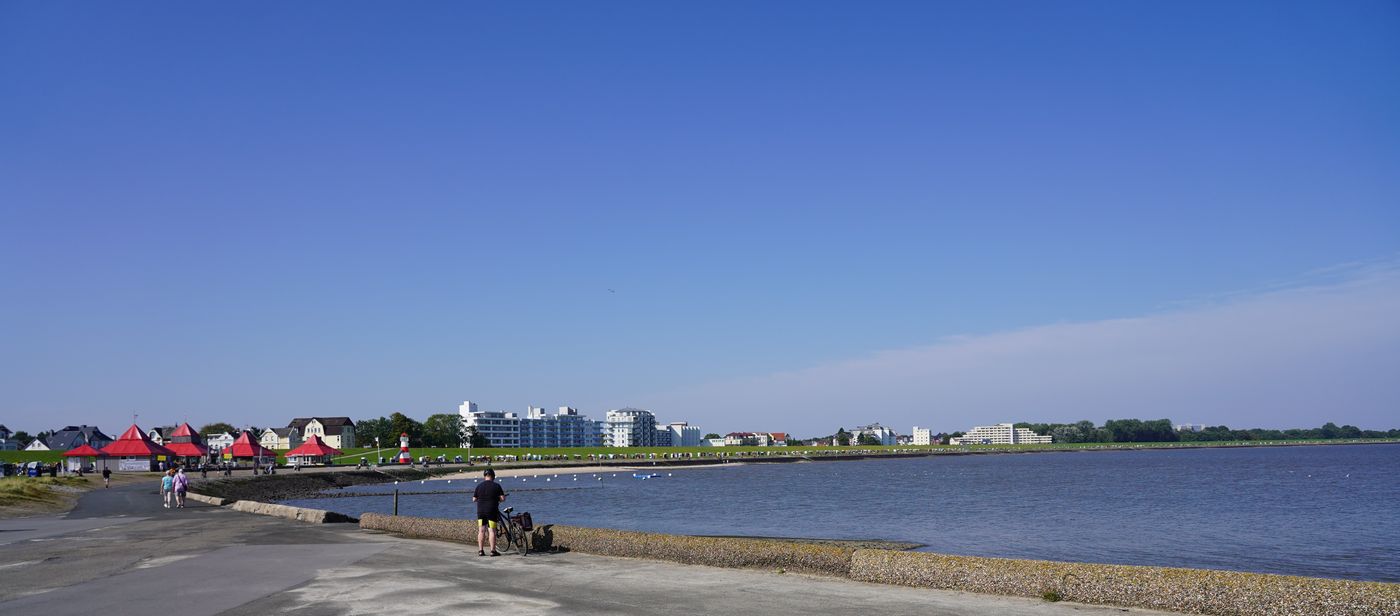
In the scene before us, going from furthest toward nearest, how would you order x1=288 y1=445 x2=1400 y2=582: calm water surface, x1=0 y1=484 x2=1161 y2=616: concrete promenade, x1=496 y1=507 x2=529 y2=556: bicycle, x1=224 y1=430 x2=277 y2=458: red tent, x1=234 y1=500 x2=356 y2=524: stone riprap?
x1=224 y1=430 x2=277 y2=458: red tent → x1=288 y1=445 x2=1400 y2=582: calm water surface → x1=234 y1=500 x2=356 y2=524: stone riprap → x1=496 y1=507 x2=529 y2=556: bicycle → x1=0 y1=484 x2=1161 y2=616: concrete promenade

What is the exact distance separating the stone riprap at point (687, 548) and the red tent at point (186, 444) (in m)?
76.5

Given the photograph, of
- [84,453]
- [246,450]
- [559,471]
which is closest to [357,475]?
[246,450]

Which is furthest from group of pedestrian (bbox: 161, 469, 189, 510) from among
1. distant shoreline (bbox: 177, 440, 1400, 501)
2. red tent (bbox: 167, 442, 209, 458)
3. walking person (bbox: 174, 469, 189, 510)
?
red tent (bbox: 167, 442, 209, 458)

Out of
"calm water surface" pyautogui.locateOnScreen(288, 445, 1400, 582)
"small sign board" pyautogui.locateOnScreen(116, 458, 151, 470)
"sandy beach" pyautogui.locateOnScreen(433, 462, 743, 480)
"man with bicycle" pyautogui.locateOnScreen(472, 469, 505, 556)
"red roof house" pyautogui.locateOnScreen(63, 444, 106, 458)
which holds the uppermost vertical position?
"man with bicycle" pyautogui.locateOnScreen(472, 469, 505, 556)

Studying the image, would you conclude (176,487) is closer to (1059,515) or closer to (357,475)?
(1059,515)

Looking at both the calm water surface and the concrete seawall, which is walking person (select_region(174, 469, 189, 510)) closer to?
the calm water surface

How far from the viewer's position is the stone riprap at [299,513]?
32062 millimetres

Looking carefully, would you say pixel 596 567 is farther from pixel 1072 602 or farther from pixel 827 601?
pixel 1072 602

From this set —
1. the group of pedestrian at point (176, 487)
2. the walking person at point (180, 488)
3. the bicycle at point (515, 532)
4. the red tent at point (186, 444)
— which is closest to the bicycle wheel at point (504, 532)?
the bicycle at point (515, 532)

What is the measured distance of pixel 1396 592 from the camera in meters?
13.0

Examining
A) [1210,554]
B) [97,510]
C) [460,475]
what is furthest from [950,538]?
[460,475]

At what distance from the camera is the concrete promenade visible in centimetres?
1497

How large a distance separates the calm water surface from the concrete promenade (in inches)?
836

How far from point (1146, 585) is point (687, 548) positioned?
9.23 meters
